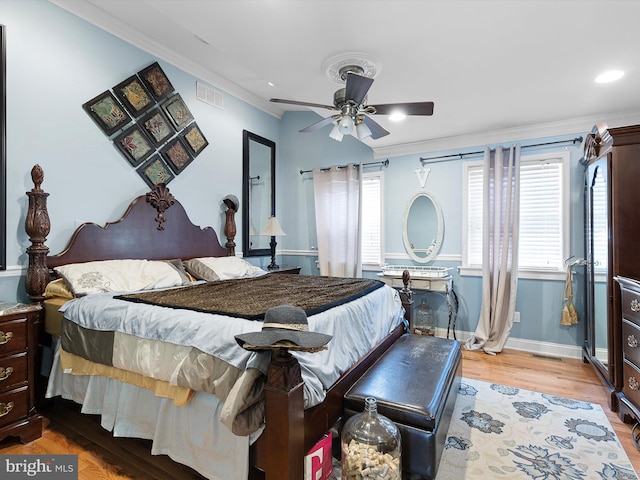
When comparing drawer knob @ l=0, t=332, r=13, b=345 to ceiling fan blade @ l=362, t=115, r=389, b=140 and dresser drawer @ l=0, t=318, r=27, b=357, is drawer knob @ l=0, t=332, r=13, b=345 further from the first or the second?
ceiling fan blade @ l=362, t=115, r=389, b=140

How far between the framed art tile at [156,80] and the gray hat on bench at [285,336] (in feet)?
9.82

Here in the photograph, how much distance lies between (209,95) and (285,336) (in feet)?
11.8

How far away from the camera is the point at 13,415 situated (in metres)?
1.97

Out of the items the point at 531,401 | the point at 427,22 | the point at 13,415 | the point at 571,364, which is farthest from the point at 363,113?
the point at 571,364

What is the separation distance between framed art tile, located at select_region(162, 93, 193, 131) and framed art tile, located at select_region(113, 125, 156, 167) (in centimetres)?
39

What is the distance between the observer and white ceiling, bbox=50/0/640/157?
196 cm

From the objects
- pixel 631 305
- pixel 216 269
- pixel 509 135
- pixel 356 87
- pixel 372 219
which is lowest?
pixel 631 305

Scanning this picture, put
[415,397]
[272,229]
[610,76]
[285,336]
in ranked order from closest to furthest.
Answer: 1. [285,336]
2. [415,397]
3. [610,76]
4. [272,229]

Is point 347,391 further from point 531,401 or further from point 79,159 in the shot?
point 79,159

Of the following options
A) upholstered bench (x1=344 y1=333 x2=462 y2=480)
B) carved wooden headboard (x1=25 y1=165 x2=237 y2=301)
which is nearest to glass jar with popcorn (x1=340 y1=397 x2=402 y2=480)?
upholstered bench (x1=344 y1=333 x2=462 y2=480)

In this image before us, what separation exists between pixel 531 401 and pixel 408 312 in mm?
1122

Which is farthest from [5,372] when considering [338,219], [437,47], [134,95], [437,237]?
[437,237]

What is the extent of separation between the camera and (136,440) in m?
2.00

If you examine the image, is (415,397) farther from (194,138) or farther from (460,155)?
(194,138)
